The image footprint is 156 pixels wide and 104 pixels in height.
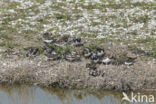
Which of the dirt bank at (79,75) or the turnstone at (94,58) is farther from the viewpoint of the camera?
the turnstone at (94,58)

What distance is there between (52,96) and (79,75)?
3.90 feet

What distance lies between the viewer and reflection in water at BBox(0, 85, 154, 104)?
44.9 ft

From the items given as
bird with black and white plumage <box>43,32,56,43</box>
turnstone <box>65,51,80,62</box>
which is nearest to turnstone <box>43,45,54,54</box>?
turnstone <box>65,51,80,62</box>

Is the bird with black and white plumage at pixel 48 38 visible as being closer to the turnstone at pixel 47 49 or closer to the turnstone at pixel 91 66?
the turnstone at pixel 47 49

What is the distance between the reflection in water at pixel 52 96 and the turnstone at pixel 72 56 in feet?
5.53

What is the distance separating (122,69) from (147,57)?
1.83 meters

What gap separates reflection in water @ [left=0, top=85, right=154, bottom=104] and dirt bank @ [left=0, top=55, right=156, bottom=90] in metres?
0.22

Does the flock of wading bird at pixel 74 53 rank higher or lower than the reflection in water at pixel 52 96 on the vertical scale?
higher

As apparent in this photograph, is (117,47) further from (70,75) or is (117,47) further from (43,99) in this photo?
(43,99)

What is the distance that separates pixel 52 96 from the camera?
1426 centimetres

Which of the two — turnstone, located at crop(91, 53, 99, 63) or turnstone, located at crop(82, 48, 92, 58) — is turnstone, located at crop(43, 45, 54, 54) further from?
turnstone, located at crop(91, 53, 99, 63)

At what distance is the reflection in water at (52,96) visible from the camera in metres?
13.7

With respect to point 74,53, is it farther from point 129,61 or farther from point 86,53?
point 129,61

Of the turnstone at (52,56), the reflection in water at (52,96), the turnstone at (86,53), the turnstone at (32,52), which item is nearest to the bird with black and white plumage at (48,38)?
the turnstone at (32,52)
